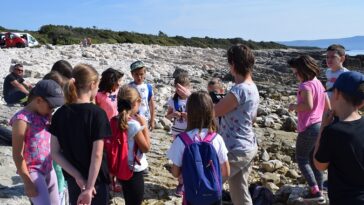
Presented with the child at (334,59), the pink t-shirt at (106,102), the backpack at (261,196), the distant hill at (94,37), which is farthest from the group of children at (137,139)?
the distant hill at (94,37)

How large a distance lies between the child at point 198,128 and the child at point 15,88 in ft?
24.4

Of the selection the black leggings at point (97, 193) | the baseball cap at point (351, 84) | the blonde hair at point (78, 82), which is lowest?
the black leggings at point (97, 193)

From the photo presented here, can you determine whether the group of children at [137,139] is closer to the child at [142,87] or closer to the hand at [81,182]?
the hand at [81,182]

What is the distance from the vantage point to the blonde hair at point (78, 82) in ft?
12.3

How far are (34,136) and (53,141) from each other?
0.80 feet

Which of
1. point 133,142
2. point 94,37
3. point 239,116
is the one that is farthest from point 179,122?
point 94,37

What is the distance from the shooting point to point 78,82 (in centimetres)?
Answer: 381

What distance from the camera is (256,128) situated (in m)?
12.2

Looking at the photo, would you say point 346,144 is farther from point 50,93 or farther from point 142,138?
point 50,93

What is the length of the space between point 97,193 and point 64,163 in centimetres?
37

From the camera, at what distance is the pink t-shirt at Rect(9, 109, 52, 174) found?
3893 millimetres

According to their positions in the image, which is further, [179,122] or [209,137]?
[179,122]

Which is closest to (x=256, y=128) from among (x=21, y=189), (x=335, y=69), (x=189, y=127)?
(x=335, y=69)

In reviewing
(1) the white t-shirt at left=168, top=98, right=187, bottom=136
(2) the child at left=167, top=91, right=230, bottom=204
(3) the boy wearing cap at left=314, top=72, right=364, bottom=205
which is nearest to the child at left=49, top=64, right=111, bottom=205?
(2) the child at left=167, top=91, right=230, bottom=204
